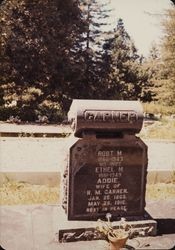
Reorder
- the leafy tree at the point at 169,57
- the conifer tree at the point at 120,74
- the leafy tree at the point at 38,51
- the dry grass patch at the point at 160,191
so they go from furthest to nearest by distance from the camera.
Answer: the conifer tree at the point at 120,74, the leafy tree at the point at 38,51, the leafy tree at the point at 169,57, the dry grass patch at the point at 160,191

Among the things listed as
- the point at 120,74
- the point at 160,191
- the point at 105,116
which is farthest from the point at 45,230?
the point at 120,74

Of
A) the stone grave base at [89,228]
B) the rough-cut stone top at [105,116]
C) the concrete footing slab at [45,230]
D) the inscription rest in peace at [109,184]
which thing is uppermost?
the rough-cut stone top at [105,116]

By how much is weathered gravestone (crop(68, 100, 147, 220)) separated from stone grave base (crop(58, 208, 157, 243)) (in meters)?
0.11

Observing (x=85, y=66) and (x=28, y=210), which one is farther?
(x=85, y=66)

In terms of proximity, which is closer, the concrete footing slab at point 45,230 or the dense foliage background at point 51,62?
the concrete footing slab at point 45,230

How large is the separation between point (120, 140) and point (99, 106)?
588 mm

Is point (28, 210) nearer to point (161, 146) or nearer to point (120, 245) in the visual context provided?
point (120, 245)

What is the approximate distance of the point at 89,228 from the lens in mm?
5168

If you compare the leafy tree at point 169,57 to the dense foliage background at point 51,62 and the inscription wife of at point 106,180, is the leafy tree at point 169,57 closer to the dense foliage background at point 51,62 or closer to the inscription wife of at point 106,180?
the dense foliage background at point 51,62

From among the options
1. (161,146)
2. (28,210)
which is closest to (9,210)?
(28,210)

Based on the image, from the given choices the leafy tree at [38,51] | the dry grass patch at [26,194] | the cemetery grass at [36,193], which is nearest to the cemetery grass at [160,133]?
the cemetery grass at [36,193]

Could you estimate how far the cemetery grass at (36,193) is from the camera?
713cm

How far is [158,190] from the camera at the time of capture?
8156 millimetres

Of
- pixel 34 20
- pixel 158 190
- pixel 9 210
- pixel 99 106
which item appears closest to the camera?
pixel 99 106
